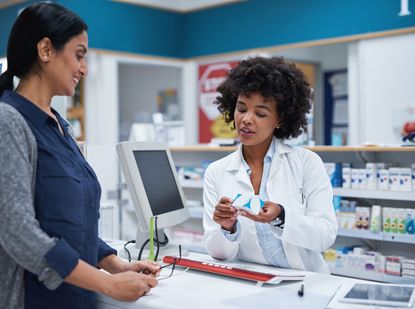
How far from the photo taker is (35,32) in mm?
1627

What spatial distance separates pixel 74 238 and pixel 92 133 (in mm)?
5209

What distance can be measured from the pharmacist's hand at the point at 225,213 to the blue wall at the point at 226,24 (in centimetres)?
417

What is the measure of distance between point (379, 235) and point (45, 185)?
2713mm

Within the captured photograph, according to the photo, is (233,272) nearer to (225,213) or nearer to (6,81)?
(225,213)

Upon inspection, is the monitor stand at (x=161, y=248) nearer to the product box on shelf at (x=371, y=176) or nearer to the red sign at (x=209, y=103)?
the product box on shelf at (x=371, y=176)

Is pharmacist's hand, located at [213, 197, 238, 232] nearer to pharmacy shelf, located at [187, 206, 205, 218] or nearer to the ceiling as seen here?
pharmacy shelf, located at [187, 206, 205, 218]

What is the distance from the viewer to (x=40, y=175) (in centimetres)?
161

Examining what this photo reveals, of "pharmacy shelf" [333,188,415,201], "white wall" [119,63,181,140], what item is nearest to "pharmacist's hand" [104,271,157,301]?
"pharmacy shelf" [333,188,415,201]

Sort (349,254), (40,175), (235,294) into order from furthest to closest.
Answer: (349,254) → (235,294) → (40,175)

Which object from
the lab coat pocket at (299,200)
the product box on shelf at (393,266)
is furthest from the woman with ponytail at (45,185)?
the product box on shelf at (393,266)

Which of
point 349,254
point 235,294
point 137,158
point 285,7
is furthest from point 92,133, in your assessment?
point 235,294

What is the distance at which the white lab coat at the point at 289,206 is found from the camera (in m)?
2.30

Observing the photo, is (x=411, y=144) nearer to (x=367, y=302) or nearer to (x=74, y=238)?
(x=367, y=302)

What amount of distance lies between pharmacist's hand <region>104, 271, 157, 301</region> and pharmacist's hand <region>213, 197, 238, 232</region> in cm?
44
